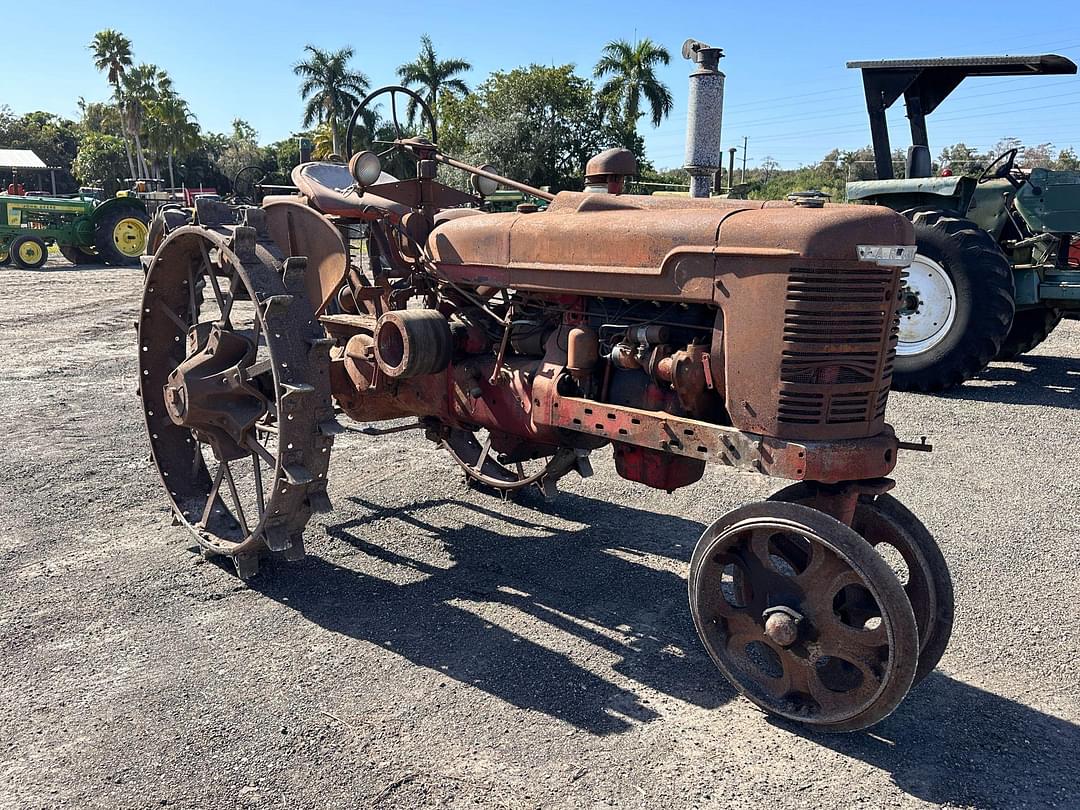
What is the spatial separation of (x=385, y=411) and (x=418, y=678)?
4.83 feet

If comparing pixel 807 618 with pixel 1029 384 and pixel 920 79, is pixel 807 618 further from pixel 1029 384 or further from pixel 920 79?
pixel 920 79

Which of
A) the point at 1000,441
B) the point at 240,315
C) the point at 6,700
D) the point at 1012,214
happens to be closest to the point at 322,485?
the point at 6,700

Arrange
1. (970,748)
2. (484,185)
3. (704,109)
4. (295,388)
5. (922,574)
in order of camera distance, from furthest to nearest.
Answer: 1. (704,109)
2. (484,185)
3. (295,388)
4. (922,574)
5. (970,748)

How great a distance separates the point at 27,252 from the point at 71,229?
1.00m

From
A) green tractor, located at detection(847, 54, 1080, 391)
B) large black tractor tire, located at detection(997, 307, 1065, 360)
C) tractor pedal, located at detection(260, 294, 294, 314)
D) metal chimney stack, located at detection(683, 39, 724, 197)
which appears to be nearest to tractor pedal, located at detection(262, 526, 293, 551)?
tractor pedal, located at detection(260, 294, 294, 314)

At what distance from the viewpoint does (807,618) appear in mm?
2875

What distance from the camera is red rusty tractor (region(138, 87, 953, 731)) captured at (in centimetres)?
278

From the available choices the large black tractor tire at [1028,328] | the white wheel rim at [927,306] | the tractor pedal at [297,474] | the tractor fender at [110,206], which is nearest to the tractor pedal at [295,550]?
the tractor pedal at [297,474]

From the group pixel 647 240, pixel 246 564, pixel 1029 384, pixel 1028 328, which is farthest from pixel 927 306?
pixel 246 564

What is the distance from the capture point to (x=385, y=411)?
4.34 meters

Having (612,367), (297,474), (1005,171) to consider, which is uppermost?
(1005,171)

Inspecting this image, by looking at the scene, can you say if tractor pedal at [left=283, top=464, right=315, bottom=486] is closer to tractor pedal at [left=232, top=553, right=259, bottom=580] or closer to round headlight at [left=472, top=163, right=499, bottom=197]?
tractor pedal at [left=232, top=553, right=259, bottom=580]

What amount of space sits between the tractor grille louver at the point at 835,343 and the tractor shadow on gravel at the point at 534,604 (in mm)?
1094

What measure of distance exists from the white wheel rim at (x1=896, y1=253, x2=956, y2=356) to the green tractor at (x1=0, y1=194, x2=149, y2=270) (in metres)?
16.8
